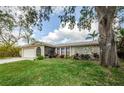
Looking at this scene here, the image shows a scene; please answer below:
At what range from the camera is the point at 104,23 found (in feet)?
13.7

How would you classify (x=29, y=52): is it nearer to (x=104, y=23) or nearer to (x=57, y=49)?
(x=57, y=49)

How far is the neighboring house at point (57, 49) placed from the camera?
3.83 meters

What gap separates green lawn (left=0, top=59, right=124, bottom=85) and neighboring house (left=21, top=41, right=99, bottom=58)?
141 mm

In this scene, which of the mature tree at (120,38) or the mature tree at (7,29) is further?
the mature tree at (120,38)

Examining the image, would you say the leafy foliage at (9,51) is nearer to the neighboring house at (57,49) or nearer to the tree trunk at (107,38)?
the neighboring house at (57,49)

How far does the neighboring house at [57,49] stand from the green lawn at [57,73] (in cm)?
14

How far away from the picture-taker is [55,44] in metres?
3.85

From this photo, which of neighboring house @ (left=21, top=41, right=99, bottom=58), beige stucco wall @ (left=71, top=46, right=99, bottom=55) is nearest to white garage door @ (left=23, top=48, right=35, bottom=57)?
neighboring house @ (left=21, top=41, right=99, bottom=58)

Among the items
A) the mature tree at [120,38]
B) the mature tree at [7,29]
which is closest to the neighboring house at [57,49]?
the mature tree at [7,29]

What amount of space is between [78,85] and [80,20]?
120 centimetres

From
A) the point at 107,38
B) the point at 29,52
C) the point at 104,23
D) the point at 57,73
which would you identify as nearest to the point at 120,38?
the point at 107,38

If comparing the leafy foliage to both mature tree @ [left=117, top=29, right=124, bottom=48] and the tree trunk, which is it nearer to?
the tree trunk
